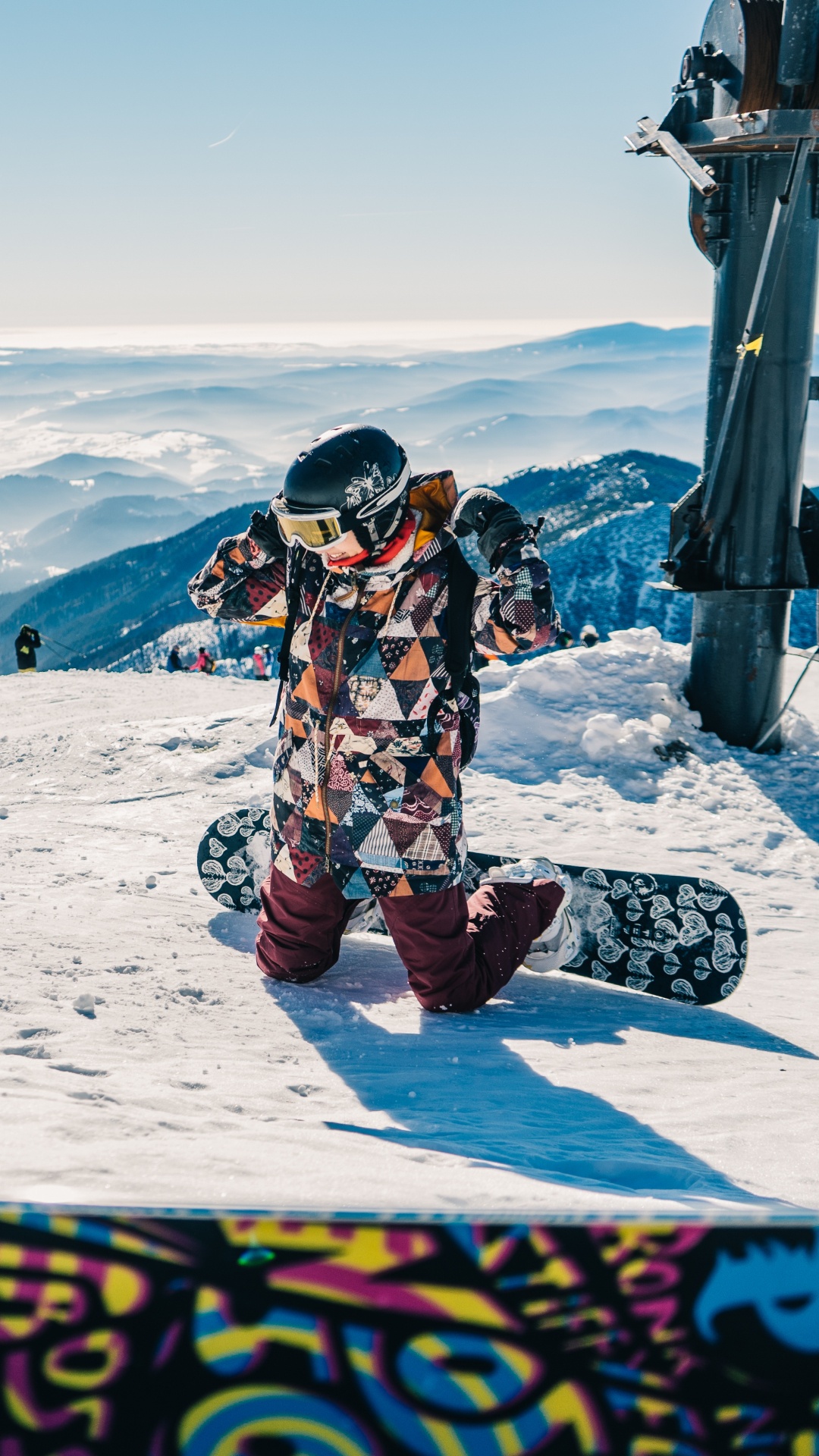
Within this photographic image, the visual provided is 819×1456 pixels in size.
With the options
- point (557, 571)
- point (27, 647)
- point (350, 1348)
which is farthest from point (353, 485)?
point (557, 571)

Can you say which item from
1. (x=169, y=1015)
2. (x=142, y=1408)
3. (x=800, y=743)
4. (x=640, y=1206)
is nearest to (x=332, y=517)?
(x=169, y=1015)

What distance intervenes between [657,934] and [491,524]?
1.70m

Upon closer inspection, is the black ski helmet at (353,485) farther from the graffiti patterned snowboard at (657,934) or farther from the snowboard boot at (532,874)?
the graffiti patterned snowboard at (657,934)

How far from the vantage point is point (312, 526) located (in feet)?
9.64

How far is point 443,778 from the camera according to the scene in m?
3.23

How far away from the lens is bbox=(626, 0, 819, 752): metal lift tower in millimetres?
6500

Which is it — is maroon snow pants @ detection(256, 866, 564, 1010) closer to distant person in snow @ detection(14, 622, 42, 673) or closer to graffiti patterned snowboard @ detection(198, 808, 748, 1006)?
graffiti patterned snowboard @ detection(198, 808, 748, 1006)

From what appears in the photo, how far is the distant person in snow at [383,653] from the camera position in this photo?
301 centimetres

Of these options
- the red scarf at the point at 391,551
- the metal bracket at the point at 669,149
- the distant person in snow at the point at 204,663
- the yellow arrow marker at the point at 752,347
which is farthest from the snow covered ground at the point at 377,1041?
the distant person in snow at the point at 204,663

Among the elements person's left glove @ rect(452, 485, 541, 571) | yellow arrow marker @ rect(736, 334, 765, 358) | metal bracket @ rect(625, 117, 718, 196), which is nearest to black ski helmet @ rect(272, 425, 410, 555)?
person's left glove @ rect(452, 485, 541, 571)

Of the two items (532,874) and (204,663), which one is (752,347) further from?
(204,663)

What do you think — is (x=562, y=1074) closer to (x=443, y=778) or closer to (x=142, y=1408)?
(x=443, y=778)

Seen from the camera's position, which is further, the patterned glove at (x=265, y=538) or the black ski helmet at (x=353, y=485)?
the patterned glove at (x=265, y=538)

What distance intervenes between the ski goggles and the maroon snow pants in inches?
42.1
